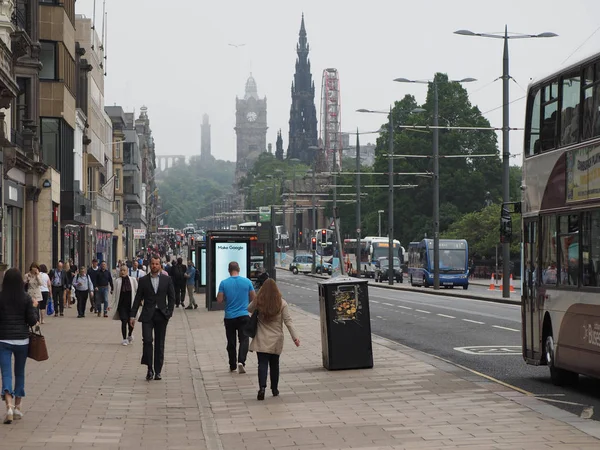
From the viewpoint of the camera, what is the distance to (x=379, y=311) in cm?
3897

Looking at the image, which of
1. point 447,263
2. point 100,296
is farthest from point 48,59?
point 447,263

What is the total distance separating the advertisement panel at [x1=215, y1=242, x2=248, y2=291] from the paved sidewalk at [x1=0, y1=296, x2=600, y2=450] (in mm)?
17234

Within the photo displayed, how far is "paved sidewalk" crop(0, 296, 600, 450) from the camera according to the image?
37.8 ft

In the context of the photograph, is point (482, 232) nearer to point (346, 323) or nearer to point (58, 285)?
point (58, 285)

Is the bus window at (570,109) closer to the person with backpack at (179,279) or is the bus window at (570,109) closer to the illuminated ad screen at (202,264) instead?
the person with backpack at (179,279)

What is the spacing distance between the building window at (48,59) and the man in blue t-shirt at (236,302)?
34.4m

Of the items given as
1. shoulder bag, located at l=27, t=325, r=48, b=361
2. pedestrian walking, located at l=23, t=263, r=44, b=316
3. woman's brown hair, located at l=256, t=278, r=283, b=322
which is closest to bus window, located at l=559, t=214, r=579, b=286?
woman's brown hair, located at l=256, t=278, r=283, b=322

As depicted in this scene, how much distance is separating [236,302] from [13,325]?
567 centimetres

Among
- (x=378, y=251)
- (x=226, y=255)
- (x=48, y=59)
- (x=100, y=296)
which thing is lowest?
(x=100, y=296)

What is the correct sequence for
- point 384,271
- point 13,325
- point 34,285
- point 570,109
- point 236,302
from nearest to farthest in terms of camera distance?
point 13,325 < point 570,109 < point 236,302 < point 34,285 < point 384,271

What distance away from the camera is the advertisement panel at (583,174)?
14492mm

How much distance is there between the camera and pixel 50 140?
5275 centimetres

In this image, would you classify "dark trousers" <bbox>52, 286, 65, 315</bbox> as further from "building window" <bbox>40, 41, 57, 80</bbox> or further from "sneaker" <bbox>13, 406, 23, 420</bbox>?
"sneaker" <bbox>13, 406, 23, 420</bbox>

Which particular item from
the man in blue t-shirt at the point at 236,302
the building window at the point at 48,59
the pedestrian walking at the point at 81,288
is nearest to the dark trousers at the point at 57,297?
the pedestrian walking at the point at 81,288
